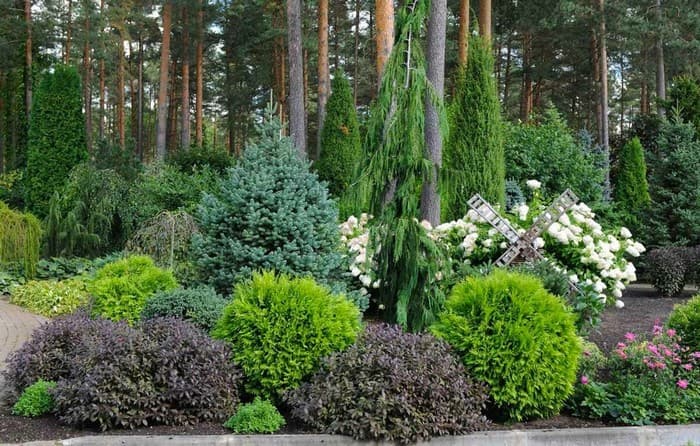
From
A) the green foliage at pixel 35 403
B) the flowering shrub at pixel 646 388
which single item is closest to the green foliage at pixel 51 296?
the green foliage at pixel 35 403

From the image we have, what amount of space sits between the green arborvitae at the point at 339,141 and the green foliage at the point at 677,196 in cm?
705

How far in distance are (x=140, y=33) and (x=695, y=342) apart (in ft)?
90.8

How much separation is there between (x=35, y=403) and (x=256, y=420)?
5.21 ft

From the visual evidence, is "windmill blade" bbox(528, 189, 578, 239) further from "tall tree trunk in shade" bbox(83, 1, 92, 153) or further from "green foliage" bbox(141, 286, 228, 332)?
"tall tree trunk in shade" bbox(83, 1, 92, 153)

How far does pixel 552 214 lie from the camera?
750 cm

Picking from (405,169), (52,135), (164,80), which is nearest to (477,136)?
(405,169)

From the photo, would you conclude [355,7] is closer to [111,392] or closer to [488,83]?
[488,83]

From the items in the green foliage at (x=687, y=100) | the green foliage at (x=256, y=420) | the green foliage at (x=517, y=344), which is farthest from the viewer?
the green foliage at (x=687, y=100)

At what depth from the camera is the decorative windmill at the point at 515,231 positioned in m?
7.29

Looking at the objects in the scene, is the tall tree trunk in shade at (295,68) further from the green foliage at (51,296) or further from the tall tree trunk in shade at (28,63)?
the tall tree trunk in shade at (28,63)

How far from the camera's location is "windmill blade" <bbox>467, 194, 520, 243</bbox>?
24.0 feet

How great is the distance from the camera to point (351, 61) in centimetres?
2958

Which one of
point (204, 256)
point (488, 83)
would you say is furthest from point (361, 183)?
point (488, 83)

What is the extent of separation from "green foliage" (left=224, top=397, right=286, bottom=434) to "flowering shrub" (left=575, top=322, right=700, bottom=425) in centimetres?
216
